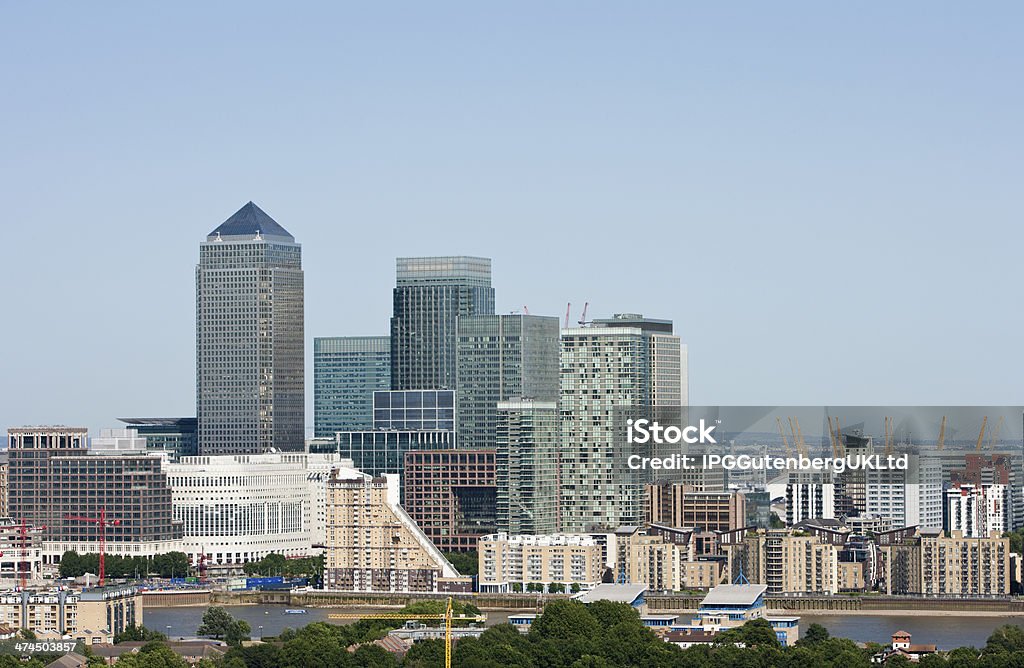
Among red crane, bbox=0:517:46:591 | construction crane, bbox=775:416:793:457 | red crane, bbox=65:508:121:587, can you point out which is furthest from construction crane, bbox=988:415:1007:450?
red crane, bbox=0:517:46:591

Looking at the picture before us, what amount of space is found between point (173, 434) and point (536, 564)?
40.7 meters

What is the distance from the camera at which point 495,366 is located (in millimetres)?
110312

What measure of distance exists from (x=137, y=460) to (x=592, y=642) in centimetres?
4215

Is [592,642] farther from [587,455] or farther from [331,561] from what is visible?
[587,455]

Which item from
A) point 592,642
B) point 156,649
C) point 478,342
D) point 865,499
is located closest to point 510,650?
point 592,642

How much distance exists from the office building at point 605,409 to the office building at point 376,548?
24.6 feet

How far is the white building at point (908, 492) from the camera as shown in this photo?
86562mm

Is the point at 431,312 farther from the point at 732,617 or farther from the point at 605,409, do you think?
the point at 732,617

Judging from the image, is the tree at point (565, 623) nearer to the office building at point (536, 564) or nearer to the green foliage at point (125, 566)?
the office building at point (536, 564)

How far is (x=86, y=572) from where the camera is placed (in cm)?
9044

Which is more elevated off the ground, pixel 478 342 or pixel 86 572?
pixel 478 342

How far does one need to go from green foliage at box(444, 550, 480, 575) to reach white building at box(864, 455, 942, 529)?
39.6 feet

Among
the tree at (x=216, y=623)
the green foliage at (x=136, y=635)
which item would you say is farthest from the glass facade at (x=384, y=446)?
the green foliage at (x=136, y=635)

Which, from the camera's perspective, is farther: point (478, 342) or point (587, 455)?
point (478, 342)
